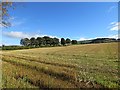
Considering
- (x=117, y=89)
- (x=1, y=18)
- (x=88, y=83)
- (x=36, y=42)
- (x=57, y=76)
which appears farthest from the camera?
(x=36, y=42)

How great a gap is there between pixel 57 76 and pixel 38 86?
240cm

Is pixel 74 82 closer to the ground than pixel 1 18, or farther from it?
closer to the ground

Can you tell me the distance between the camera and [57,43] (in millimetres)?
128500

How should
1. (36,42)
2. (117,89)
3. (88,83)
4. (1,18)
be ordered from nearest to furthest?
(117,89), (88,83), (1,18), (36,42)

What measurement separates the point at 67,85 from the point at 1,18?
46.4 feet

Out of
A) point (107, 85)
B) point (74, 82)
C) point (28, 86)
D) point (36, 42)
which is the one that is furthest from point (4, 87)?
point (36, 42)

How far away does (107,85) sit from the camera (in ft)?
30.5

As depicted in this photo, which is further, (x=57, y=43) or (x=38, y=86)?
(x=57, y=43)

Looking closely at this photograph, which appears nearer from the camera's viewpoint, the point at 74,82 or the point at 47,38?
the point at 74,82

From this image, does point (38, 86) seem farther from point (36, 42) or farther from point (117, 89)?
point (36, 42)

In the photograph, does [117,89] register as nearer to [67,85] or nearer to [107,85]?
[107,85]

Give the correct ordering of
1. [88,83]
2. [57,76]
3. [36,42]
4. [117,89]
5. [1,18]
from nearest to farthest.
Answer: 1. [117,89]
2. [88,83]
3. [57,76]
4. [1,18]
5. [36,42]

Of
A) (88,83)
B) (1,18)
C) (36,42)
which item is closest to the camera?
(88,83)

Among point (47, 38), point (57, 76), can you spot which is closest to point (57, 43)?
point (47, 38)
